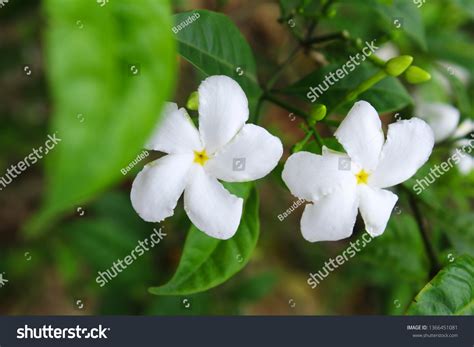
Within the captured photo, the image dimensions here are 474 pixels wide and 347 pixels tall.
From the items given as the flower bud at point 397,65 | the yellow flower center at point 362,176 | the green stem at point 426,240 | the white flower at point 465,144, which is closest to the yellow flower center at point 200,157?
the yellow flower center at point 362,176

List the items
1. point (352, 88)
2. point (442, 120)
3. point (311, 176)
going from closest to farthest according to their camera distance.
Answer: point (311, 176) → point (352, 88) → point (442, 120)

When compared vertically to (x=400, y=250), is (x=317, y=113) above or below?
above

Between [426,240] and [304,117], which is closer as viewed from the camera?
[304,117]

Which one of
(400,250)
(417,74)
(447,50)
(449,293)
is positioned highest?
(417,74)

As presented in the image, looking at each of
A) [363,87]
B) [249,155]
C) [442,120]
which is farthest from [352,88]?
[442,120]

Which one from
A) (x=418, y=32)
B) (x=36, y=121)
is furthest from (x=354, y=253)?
(x=36, y=121)

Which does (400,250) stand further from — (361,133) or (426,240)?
(361,133)

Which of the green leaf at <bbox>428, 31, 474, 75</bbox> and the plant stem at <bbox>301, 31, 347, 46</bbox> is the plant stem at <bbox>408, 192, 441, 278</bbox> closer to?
the plant stem at <bbox>301, 31, 347, 46</bbox>
